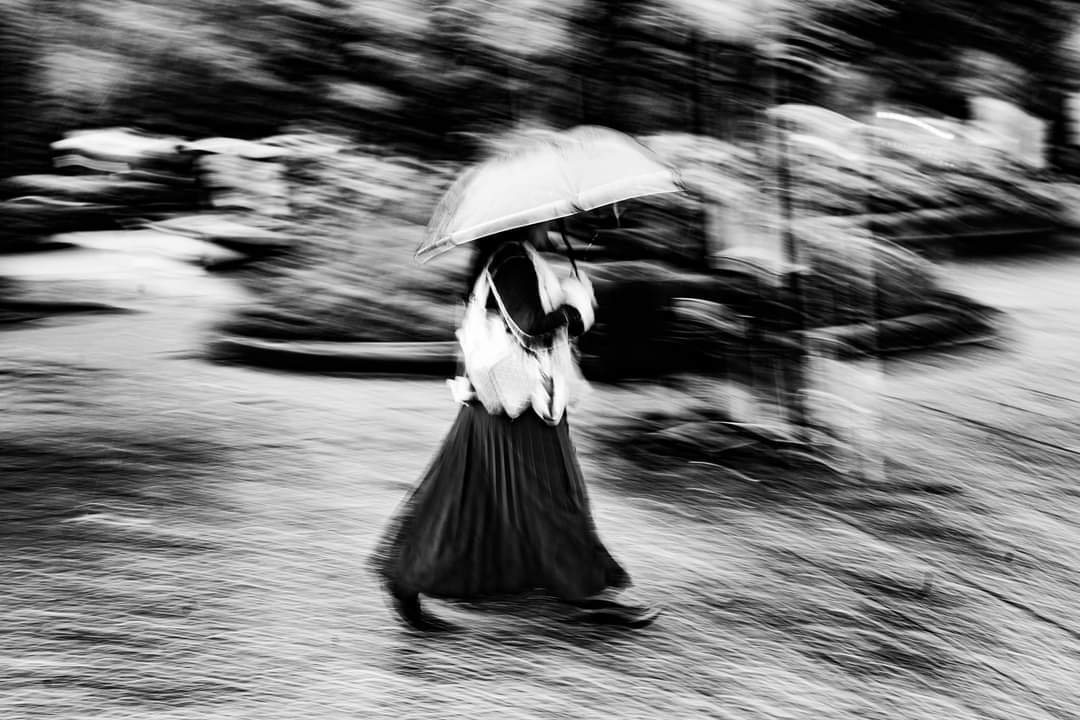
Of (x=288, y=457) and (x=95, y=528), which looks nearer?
(x=95, y=528)

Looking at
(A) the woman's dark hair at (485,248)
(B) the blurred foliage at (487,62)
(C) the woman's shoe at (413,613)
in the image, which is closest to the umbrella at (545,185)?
(A) the woman's dark hair at (485,248)

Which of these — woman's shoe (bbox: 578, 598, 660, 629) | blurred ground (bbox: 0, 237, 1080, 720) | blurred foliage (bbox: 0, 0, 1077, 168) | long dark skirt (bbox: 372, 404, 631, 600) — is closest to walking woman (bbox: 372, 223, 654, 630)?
long dark skirt (bbox: 372, 404, 631, 600)

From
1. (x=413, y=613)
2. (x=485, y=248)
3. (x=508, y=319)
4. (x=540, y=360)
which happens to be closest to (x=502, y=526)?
(x=413, y=613)

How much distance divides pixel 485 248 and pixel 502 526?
3.09ft

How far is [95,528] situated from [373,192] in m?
2.91

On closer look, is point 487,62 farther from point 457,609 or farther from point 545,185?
point 457,609

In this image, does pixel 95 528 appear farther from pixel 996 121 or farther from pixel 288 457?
pixel 996 121

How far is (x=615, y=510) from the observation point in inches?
219

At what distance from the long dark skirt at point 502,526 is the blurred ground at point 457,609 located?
0.78 feet

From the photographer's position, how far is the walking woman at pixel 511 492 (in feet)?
13.0

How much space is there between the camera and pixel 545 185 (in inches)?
148

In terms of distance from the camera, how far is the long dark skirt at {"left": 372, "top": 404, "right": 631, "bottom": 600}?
4.00 metres

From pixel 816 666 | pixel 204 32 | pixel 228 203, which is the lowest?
pixel 816 666

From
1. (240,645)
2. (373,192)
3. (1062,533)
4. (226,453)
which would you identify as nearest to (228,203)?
(373,192)
